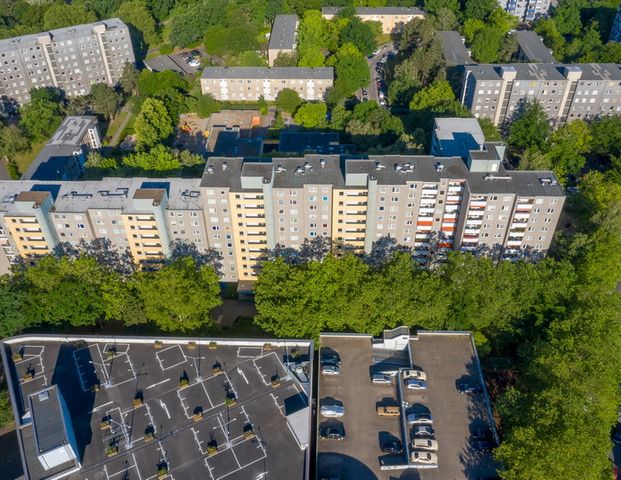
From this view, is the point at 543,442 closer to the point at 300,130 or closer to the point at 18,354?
the point at 18,354

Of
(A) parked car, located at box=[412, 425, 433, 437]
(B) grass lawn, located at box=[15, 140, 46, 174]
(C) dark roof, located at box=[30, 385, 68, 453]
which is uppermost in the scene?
(C) dark roof, located at box=[30, 385, 68, 453]

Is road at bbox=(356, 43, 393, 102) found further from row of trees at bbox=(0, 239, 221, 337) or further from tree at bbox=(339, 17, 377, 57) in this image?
row of trees at bbox=(0, 239, 221, 337)

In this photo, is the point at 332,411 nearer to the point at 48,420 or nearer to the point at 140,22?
the point at 48,420

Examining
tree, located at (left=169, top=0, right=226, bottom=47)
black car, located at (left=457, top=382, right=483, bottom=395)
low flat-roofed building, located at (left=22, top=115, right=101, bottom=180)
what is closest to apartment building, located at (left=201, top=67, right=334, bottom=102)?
low flat-roofed building, located at (left=22, top=115, right=101, bottom=180)

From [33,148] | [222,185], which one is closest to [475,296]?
[222,185]

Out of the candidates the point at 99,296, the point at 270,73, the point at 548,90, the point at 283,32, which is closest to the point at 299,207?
the point at 99,296

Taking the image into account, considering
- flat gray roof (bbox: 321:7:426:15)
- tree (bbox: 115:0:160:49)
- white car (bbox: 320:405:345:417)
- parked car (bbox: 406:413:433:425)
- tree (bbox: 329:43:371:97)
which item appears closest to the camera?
parked car (bbox: 406:413:433:425)
